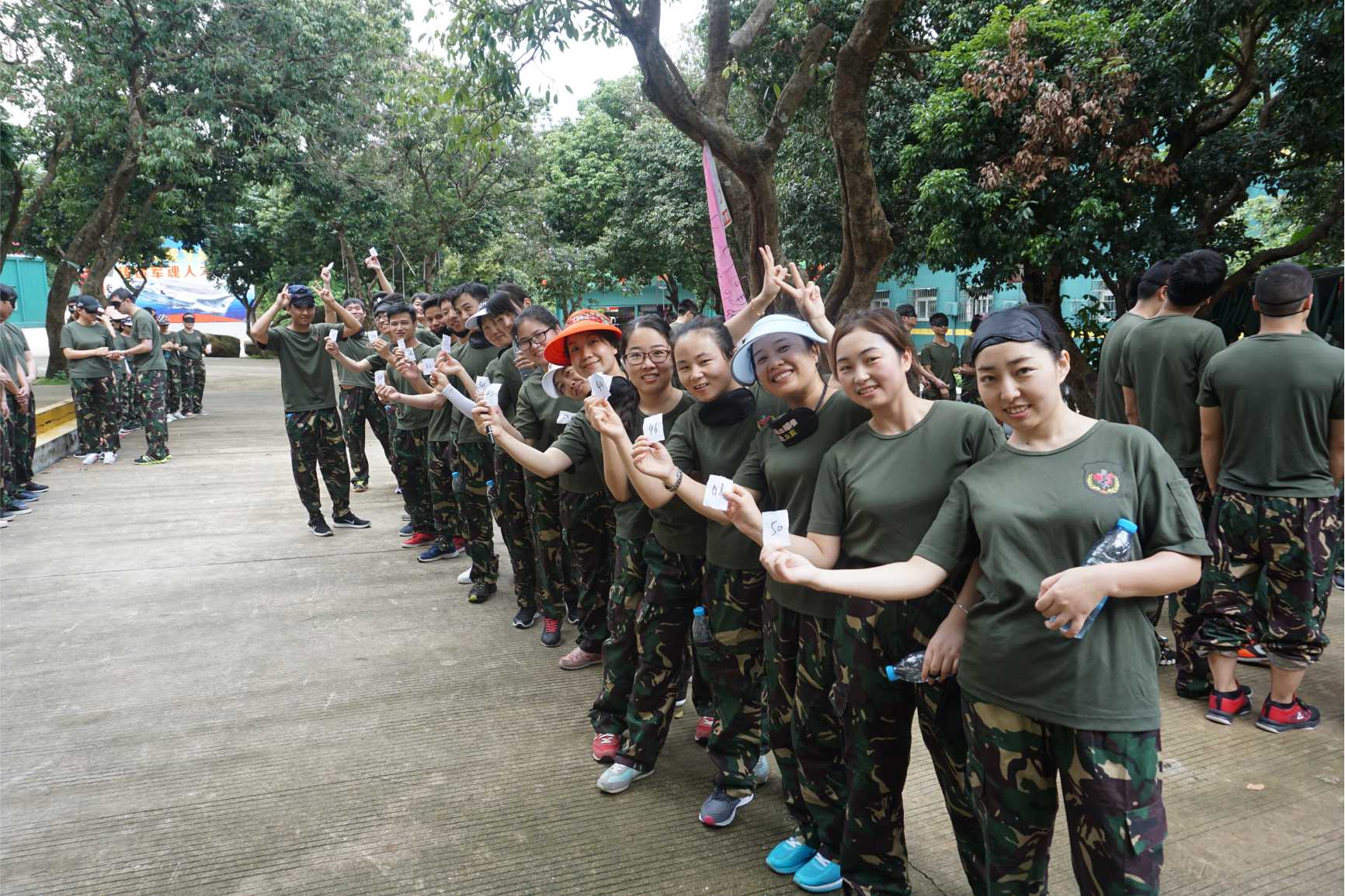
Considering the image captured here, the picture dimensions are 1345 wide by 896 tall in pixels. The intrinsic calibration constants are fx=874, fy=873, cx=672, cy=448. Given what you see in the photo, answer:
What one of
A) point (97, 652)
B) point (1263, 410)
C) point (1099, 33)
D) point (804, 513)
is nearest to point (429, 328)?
point (97, 652)

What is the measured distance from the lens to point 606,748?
11.1 ft

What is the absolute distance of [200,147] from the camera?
566 inches

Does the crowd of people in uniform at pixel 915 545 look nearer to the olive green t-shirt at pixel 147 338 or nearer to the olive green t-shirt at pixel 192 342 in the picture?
the olive green t-shirt at pixel 147 338

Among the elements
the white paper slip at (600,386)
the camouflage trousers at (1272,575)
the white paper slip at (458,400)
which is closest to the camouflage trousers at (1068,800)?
the white paper slip at (600,386)

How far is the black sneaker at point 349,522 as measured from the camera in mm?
7301

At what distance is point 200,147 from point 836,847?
15662 mm

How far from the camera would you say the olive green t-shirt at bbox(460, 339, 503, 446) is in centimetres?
533

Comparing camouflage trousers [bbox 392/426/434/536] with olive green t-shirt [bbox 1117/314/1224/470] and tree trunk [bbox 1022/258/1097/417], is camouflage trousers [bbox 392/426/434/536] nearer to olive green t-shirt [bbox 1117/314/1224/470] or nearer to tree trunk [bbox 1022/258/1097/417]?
olive green t-shirt [bbox 1117/314/1224/470]

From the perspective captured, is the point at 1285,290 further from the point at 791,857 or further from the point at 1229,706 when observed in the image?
the point at 791,857

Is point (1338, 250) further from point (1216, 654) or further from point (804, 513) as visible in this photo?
point (804, 513)

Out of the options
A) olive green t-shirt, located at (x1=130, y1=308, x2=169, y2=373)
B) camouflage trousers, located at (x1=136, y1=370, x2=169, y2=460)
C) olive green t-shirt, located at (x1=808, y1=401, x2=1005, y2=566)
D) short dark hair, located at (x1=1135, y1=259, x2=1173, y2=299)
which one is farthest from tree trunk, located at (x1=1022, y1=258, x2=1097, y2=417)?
olive green t-shirt, located at (x1=130, y1=308, x2=169, y2=373)

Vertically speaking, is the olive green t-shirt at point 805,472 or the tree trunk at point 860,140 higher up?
the tree trunk at point 860,140

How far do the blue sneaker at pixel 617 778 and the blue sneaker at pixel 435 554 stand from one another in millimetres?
3469

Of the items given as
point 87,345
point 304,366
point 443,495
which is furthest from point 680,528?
point 87,345
